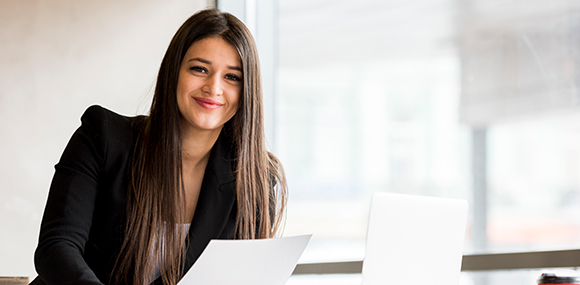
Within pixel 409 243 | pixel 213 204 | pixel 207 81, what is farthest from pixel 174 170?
pixel 409 243

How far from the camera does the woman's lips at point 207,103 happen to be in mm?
1411

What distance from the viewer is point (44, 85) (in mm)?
2873

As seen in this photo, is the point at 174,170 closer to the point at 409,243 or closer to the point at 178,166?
the point at 178,166

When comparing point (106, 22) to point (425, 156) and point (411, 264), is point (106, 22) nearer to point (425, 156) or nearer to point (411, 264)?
point (425, 156)

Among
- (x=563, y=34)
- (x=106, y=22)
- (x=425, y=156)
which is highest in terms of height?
(x=106, y=22)

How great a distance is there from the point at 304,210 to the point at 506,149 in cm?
108

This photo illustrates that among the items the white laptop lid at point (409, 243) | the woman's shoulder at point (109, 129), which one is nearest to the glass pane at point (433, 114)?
the white laptop lid at point (409, 243)

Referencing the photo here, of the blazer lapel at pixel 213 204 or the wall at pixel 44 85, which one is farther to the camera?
the wall at pixel 44 85

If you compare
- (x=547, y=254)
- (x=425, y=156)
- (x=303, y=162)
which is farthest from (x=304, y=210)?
(x=547, y=254)

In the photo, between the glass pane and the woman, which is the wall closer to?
the glass pane

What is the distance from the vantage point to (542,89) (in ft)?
6.50

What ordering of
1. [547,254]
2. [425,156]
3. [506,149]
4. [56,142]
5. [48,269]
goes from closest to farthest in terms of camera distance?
[48,269] → [547,254] → [506,149] → [425,156] → [56,142]

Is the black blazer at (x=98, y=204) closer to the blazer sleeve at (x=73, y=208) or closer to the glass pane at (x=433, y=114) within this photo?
the blazer sleeve at (x=73, y=208)

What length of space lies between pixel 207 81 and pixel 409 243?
2.17ft
